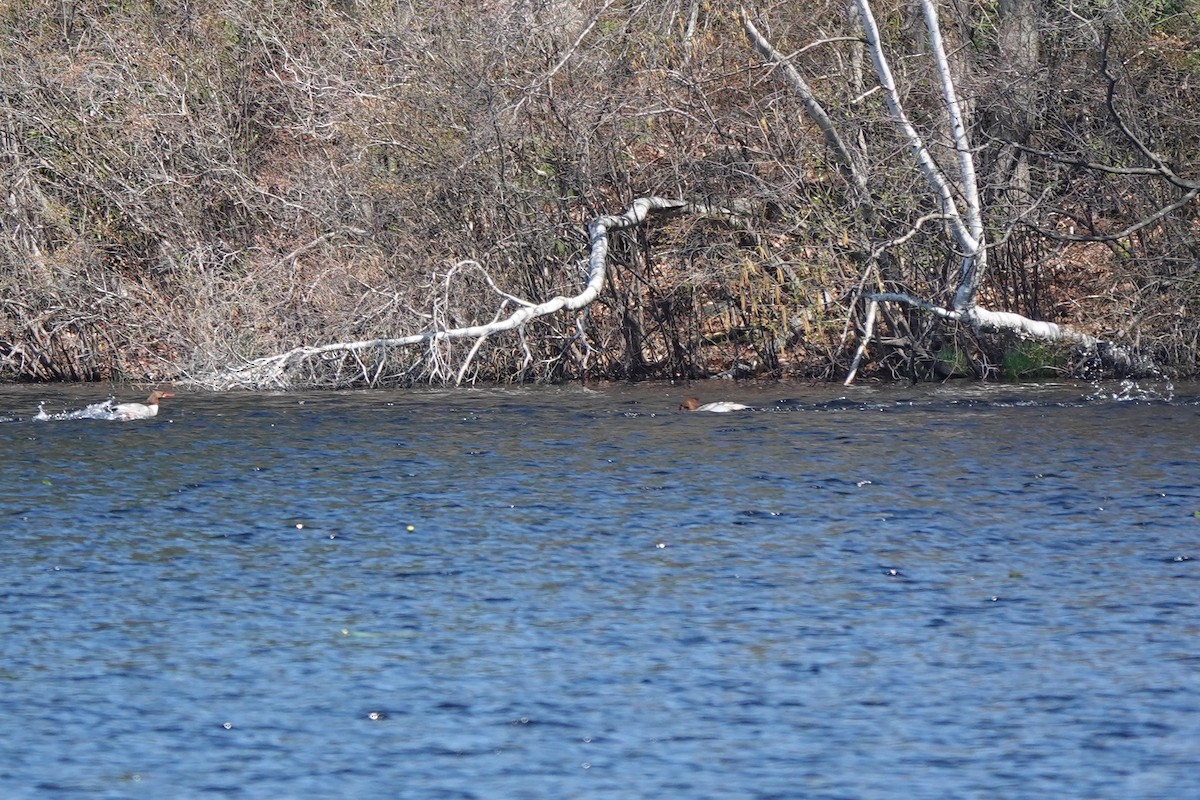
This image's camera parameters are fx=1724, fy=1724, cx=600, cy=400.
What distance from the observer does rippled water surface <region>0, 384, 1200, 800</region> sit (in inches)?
316

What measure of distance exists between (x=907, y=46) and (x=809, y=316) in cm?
463

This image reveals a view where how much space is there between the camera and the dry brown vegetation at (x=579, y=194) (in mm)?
25016

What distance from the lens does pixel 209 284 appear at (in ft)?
89.1

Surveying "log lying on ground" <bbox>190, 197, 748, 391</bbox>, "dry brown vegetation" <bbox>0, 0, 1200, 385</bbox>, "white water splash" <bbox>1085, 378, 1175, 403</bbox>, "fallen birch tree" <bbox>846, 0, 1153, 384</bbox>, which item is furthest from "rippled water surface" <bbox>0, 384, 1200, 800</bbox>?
"dry brown vegetation" <bbox>0, 0, 1200, 385</bbox>

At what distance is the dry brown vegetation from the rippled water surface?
20.7ft

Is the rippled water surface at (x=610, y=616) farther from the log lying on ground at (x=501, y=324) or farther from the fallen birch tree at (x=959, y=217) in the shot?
the log lying on ground at (x=501, y=324)

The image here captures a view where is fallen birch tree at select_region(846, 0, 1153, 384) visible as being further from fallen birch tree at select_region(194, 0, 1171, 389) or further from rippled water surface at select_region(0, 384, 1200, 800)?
rippled water surface at select_region(0, 384, 1200, 800)

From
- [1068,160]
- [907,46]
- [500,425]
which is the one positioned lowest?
[500,425]

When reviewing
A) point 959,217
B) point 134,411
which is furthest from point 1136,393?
point 134,411

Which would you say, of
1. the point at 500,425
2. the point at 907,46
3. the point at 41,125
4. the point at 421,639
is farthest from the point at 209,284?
the point at 421,639

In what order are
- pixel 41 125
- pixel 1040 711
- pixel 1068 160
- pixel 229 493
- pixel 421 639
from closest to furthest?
pixel 1040 711
pixel 421 639
pixel 229 493
pixel 1068 160
pixel 41 125

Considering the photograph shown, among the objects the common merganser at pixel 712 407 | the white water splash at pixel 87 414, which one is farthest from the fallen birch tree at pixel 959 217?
the white water splash at pixel 87 414

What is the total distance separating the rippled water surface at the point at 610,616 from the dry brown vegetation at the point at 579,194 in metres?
6.30

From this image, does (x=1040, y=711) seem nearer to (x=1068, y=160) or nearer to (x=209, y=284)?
(x=1068, y=160)
